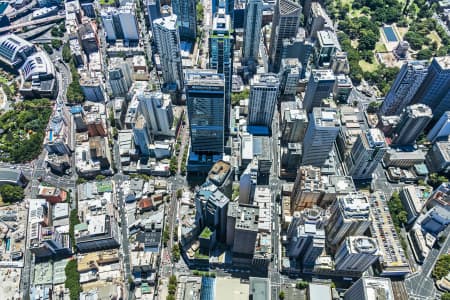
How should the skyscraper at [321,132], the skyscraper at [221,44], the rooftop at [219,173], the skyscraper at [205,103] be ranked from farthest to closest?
the skyscraper at [221,44] < the skyscraper at [321,132] < the skyscraper at [205,103] < the rooftop at [219,173]

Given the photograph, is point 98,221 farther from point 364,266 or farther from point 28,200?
point 364,266

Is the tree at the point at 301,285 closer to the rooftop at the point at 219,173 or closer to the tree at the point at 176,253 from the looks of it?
the tree at the point at 176,253

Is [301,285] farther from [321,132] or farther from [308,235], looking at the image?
[321,132]

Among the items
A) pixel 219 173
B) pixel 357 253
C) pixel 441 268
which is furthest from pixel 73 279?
pixel 441 268

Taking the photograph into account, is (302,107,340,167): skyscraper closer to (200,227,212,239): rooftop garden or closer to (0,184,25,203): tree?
(200,227,212,239): rooftop garden

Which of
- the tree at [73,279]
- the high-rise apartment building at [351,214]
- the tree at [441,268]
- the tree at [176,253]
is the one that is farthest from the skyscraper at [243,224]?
the tree at [441,268]

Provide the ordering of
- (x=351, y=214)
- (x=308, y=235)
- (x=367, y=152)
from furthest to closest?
(x=367, y=152) → (x=351, y=214) → (x=308, y=235)

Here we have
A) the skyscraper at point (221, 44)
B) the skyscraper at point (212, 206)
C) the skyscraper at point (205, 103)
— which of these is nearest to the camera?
the skyscraper at point (212, 206)

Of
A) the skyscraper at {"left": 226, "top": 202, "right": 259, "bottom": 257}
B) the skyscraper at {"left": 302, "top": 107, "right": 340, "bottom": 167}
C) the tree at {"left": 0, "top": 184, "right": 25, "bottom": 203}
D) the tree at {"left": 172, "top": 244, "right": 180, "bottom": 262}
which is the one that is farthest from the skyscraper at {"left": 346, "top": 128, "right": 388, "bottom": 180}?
the tree at {"left": 0, "top": 184, "right": 25, "bottom": 203}
